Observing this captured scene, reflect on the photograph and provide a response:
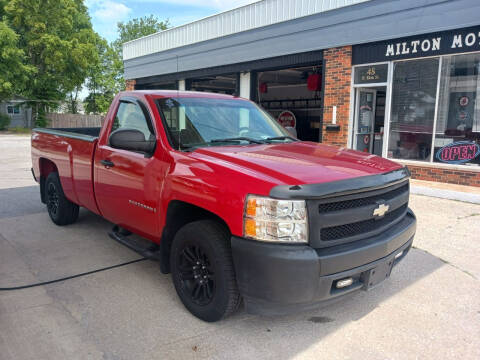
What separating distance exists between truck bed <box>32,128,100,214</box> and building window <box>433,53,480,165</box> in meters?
7.75

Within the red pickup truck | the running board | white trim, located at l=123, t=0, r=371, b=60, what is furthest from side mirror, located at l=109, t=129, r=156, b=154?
white trim, located at l=123, t=0, r=371, b=60

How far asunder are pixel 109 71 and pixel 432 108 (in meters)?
56.9

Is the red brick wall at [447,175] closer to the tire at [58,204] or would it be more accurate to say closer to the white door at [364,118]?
the white door at [364,118]

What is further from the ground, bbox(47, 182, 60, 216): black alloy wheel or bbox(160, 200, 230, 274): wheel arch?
bbox(160, 200, 230, 274): wheel arch

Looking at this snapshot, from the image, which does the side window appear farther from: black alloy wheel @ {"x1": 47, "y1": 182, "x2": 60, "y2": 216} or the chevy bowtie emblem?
the chevy bowtie emblem

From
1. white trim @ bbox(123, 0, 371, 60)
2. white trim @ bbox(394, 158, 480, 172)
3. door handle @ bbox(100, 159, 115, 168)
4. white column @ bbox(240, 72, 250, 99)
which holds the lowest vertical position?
white trim @ bbox(394, 158, 480, 172)

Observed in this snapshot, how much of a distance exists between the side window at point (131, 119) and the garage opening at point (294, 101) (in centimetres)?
1302

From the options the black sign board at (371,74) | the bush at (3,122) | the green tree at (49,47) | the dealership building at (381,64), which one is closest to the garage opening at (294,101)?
the dealership building at (381,64)

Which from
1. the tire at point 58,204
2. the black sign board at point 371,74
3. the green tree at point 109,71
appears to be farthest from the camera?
the green tree at point 109,71

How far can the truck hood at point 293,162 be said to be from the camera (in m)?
2.75

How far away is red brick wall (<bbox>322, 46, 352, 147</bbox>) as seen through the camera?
10.7 metres

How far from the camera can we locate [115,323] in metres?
3.18

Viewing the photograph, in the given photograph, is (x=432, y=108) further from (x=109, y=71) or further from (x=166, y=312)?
(x=109, y=71)

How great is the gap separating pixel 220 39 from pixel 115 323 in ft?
41.8
